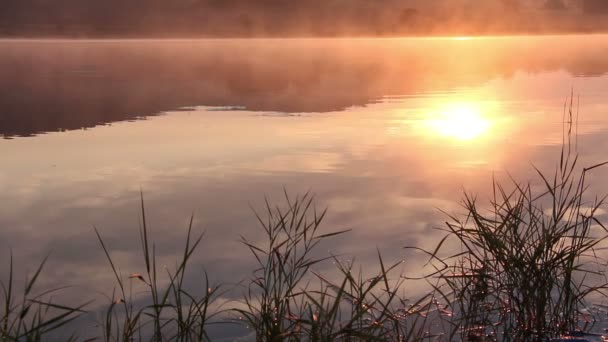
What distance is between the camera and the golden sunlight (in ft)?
39.5

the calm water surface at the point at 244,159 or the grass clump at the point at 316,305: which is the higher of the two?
the calm water surface at the point at 244,159

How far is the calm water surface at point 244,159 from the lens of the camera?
6301 mm

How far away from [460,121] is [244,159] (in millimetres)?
5174

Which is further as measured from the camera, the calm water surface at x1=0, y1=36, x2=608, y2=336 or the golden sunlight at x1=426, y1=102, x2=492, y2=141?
the golden sunlight at x1=426, y1=102, x2=492, y2=141

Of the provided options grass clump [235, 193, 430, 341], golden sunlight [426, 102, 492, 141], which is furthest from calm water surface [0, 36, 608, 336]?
grass clump [235, 193, 430, 341]

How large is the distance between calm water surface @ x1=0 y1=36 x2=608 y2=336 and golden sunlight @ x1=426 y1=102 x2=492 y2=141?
3cm

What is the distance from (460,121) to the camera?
13539 mm

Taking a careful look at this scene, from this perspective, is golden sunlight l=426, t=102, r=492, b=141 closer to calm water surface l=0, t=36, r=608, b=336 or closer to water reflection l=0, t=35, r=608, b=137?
calm water surface l=0, t=36, r=608, b=336

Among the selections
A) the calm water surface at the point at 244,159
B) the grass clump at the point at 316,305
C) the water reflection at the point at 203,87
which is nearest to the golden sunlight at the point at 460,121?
the calm water surface at the point at 244,159

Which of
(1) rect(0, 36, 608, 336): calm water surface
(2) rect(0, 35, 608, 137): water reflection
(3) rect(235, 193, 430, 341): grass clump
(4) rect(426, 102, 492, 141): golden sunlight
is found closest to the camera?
(3) rect(235, 193, 430, 341): grass clump

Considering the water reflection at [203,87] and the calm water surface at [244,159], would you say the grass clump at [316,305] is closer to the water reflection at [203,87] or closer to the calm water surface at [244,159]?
the calm water surface at [244,159]

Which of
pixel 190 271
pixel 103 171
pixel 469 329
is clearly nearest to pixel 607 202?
pixel 469 329

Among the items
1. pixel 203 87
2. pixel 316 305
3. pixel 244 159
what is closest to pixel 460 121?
pixel 244 159

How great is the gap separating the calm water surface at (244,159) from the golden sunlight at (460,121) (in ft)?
0.11
